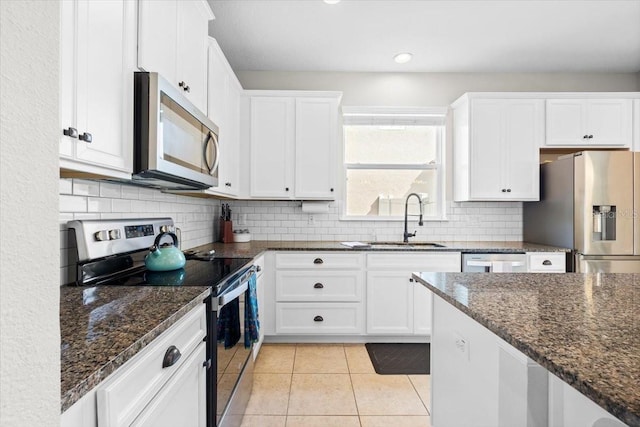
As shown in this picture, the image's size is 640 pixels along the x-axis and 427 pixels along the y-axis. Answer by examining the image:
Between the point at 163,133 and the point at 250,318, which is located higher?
the point at 163,133

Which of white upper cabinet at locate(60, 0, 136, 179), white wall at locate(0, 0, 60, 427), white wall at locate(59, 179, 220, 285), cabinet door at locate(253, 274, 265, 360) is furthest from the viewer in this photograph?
cabinet door at locate(253, 274, 265, 360)

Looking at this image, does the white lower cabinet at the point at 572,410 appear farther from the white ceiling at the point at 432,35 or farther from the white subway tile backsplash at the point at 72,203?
the white ceiling at the point at 432,35

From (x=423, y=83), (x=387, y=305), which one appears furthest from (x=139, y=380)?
(x=423, y=83)

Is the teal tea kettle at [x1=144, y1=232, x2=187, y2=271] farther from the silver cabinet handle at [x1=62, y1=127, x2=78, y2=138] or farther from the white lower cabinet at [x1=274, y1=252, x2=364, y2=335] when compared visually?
the white lower cabinet at [x1=274, y1=252, x2=364, y2=335]

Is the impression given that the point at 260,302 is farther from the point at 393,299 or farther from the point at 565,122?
the point at 565,122

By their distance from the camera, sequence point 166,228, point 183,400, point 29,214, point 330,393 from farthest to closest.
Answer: point 330,393, point 166,228, point 183,400, point 29,214

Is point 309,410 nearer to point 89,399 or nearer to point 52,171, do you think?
point 89,399

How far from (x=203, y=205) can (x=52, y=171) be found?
9.26ft

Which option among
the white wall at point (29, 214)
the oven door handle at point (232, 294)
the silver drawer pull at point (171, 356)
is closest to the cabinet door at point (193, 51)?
the oven door handle at point (232, 294)

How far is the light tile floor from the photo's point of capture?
202 centimetres

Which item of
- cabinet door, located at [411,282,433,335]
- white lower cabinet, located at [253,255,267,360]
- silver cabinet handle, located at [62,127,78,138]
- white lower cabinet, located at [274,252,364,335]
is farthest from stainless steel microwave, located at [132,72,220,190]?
cabinet door, located at [411,282,433,335]

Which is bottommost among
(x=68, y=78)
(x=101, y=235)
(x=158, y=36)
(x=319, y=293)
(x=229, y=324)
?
(x=319, y=293)

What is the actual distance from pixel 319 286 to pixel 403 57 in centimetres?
229

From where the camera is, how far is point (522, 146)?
3350mm
